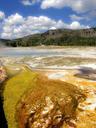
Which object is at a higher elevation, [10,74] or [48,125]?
[10,74]

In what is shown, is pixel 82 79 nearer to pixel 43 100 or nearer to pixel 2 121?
pixel 43 100

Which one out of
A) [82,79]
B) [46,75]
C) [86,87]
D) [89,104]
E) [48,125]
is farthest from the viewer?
[46,75]

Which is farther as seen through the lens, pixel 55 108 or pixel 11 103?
pixel 11 103

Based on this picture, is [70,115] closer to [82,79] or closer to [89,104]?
[89,104]

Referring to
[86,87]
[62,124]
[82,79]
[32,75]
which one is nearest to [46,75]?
[32,75]

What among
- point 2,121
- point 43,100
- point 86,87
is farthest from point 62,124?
point 86,87

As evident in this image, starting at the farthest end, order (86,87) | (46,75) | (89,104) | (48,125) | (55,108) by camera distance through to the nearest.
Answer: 1. (46,75)
2. (86,87)
3. (89,104)
4. (55,108)
5. (48,125)
